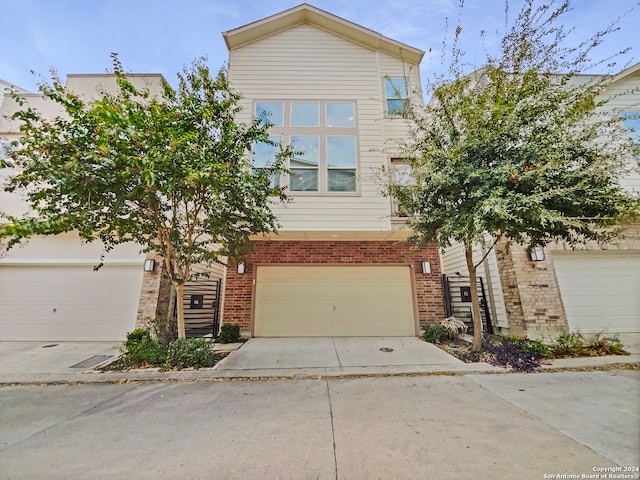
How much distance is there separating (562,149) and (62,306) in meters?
11.0

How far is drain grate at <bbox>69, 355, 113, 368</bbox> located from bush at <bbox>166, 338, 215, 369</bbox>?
153cm

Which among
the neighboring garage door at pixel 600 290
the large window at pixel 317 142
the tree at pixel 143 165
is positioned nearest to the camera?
the tree at pixel 143 165

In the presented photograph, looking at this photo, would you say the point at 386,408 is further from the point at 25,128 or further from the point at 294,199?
the point at 25,128

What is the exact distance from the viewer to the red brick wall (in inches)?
291

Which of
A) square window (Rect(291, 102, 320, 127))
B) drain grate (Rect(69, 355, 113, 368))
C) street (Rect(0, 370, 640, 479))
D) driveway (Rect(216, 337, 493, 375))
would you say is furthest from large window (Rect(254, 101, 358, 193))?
drain grate (Rect(69, 355, 113, 368))

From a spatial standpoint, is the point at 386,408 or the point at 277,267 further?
the point at 277,267

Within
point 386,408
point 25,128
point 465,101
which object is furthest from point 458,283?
point 25,128

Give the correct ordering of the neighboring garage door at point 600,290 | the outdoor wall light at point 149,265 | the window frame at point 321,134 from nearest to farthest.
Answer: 1. the neighboring garage door at point 600,290
2. the outdoor wall light at point 149,265
3. the window frame at point 321,134

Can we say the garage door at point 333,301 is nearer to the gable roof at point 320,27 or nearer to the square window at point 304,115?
the square window at point 304,115

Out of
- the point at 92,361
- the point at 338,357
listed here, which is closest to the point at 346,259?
the point at 338,357

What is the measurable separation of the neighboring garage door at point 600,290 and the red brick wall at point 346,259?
2.80 meters

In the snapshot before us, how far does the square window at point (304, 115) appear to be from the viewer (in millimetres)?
7363

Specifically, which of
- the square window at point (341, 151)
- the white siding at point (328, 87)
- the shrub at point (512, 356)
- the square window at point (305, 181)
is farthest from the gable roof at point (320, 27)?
the shrub at point (512, 356)

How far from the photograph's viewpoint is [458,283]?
7.73m
